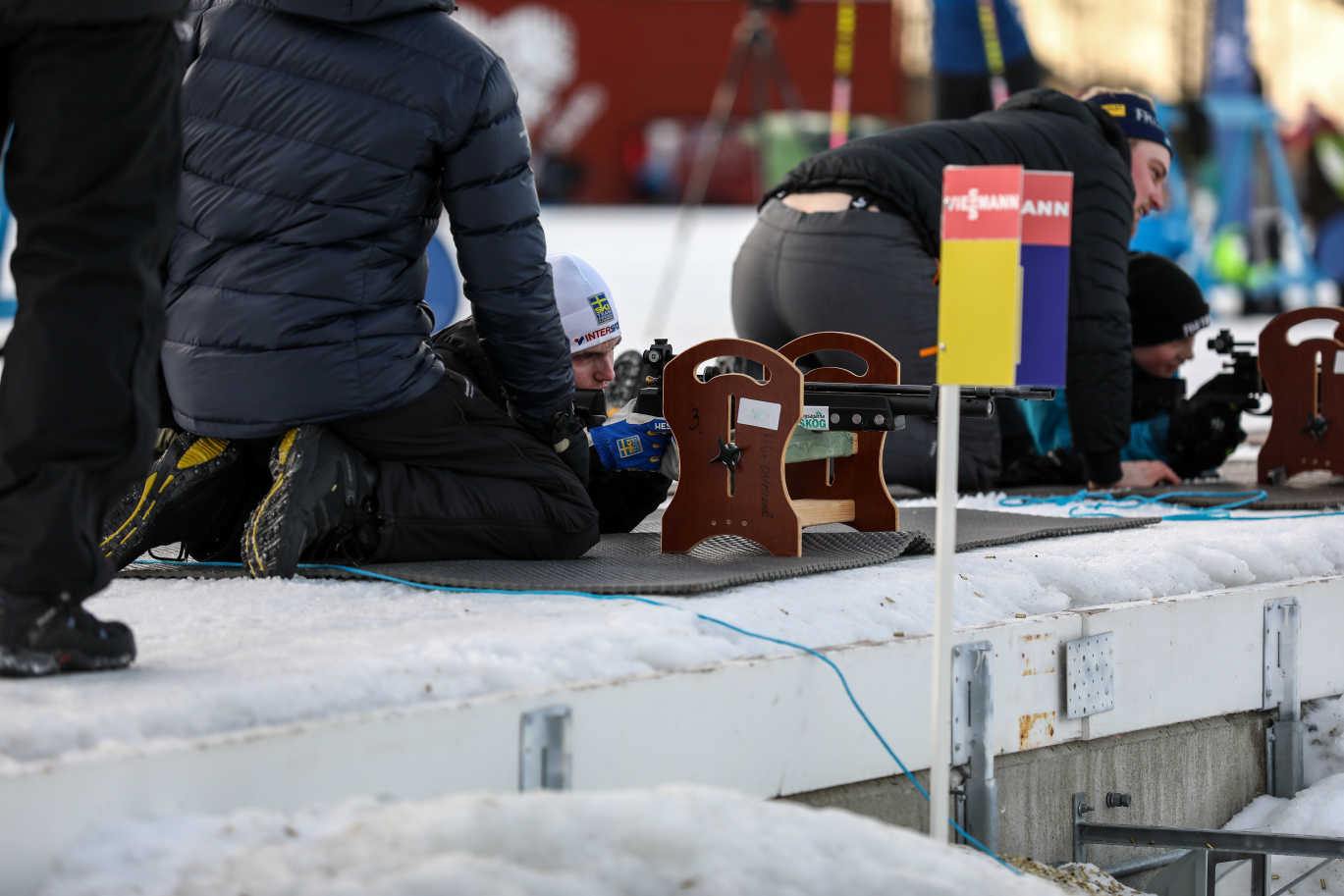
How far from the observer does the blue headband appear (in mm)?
4551

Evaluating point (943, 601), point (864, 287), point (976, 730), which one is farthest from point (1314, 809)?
point (864, 287)

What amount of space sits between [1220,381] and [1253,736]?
5.94ft

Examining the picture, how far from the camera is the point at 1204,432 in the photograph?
15.5ft

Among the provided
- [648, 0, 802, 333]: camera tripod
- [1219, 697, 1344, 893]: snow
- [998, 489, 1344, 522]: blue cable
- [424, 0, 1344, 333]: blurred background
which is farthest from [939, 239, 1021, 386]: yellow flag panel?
[648, 0, 802, 333]: camera tripod

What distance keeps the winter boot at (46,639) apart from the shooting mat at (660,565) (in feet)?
2.46

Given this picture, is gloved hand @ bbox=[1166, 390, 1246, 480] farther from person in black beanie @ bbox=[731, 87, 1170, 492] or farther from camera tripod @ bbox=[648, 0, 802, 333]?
camera tripod @ bbox=[648, 0, 802, 333]

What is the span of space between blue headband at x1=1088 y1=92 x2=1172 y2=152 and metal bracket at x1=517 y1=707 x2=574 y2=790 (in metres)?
3.20

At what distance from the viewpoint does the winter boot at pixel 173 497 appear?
2.66 metres

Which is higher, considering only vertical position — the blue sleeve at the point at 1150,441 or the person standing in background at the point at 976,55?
the person standing in background at the point at 976,55

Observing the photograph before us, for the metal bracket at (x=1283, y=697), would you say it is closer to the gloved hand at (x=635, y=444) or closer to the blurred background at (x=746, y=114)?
the gloved hand at (x=635, y=444)

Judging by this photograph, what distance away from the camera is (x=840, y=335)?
3.42 meters

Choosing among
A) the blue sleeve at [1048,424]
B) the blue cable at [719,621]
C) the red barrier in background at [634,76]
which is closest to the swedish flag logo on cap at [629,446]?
the blue cable at [719,621]

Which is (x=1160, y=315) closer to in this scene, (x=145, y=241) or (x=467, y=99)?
(x=467, y=99)

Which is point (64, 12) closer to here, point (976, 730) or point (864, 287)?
point (976, 730)
